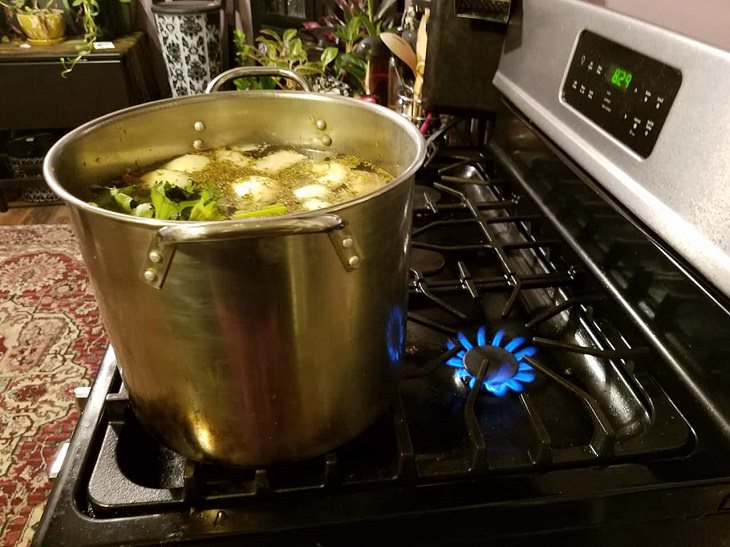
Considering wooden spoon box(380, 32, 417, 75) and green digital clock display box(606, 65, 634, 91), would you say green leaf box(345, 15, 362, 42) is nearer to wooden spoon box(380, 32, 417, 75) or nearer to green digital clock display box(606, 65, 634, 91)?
wooden spoon box(380, 32, 417, 75)

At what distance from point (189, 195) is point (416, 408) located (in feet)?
0.97

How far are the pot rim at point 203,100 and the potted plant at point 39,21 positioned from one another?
2152 millimetres

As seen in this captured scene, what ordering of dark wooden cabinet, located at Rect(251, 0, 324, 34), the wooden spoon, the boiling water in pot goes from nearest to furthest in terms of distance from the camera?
the boiling water in pot, the wooden spoon, dark wooden cabinet, located at Rect(251, 0, 324, 34)

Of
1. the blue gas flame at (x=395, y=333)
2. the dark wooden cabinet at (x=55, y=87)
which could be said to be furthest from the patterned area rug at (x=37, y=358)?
the blue gas flame at (x=395, y=333)

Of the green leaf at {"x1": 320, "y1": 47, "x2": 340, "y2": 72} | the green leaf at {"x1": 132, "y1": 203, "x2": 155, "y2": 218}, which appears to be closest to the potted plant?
the green leaf at {"x1": 320, "y1": 47, "x2": 340, "y2": 72}

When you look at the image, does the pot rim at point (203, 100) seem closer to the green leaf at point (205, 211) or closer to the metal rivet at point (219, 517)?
the green leaf at point (205, 211)

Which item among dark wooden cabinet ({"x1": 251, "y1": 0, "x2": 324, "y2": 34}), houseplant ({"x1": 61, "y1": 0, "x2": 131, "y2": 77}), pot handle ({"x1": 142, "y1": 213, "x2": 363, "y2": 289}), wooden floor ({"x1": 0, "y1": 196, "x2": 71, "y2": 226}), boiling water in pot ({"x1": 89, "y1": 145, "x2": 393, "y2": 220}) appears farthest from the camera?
dark wooden cabinet ({"x1": 251, "y1": 0, "x2": 324, "y2": 34})

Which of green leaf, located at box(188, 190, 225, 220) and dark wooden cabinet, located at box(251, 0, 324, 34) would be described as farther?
dark wooden cabinet, located at box(251, 0, 324, 34)

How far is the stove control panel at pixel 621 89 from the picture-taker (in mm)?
504

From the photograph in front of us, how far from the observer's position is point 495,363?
0.58 metres

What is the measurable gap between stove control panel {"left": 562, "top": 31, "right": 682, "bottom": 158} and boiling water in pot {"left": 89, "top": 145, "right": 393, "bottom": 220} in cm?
24

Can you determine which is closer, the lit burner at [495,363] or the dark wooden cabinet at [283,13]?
the lit burner at [495,363]

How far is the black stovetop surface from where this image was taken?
1.42 ft

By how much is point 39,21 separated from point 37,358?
4.77 feet
